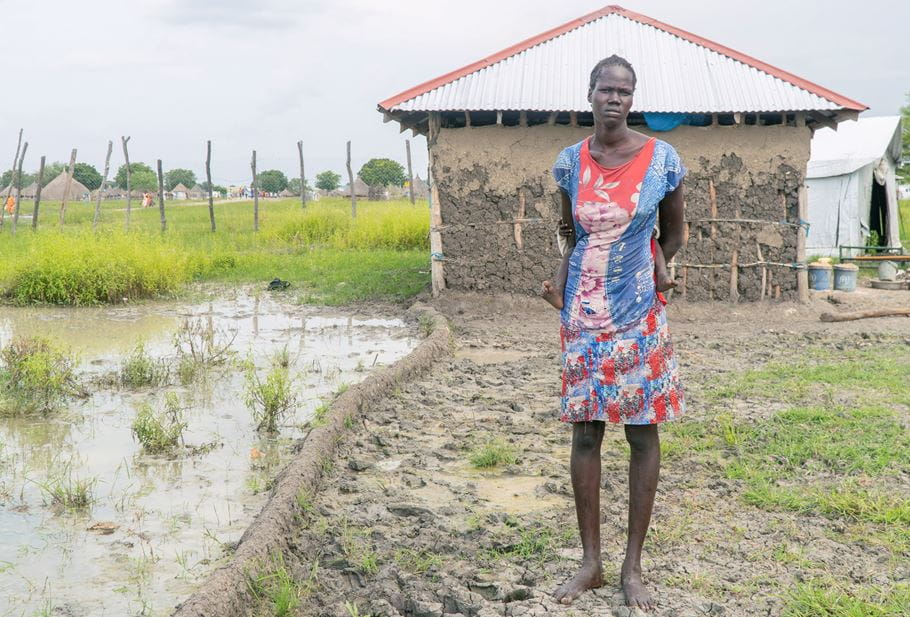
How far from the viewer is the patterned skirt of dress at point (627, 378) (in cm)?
313

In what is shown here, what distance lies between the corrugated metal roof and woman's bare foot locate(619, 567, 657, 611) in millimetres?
7463

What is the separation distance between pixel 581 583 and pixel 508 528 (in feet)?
2.59

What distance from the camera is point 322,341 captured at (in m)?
9.27

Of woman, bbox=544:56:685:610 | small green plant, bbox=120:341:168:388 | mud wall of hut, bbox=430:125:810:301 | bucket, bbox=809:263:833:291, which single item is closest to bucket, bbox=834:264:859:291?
bucket, bbox=809:263:833:291

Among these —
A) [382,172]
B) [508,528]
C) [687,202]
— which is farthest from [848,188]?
[382,172]

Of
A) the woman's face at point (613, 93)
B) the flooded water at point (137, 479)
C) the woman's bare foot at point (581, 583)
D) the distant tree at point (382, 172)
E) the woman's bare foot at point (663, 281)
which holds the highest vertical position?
the distant tree at point (382, 172)

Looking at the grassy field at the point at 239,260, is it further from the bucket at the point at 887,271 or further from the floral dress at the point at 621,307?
the floral dress at the point at 621,307

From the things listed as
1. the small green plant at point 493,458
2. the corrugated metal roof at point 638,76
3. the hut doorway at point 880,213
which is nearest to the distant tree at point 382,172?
the hut doorway at point 880,213

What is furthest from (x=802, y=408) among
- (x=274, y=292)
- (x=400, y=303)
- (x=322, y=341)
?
(x=274, y=292)

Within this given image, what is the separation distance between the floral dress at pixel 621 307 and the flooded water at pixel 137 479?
1.76m

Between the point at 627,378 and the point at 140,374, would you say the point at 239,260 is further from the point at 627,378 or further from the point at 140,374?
the point at 627,378

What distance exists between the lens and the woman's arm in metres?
3.29

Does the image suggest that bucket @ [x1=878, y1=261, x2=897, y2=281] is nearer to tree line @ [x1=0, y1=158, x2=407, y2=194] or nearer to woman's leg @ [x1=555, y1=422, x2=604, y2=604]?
woman's leg @ [x1=555, y1=422, x2=604, y2=604]

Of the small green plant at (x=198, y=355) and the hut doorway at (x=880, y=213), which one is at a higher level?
the hut doorway at (x=880, y=213)
